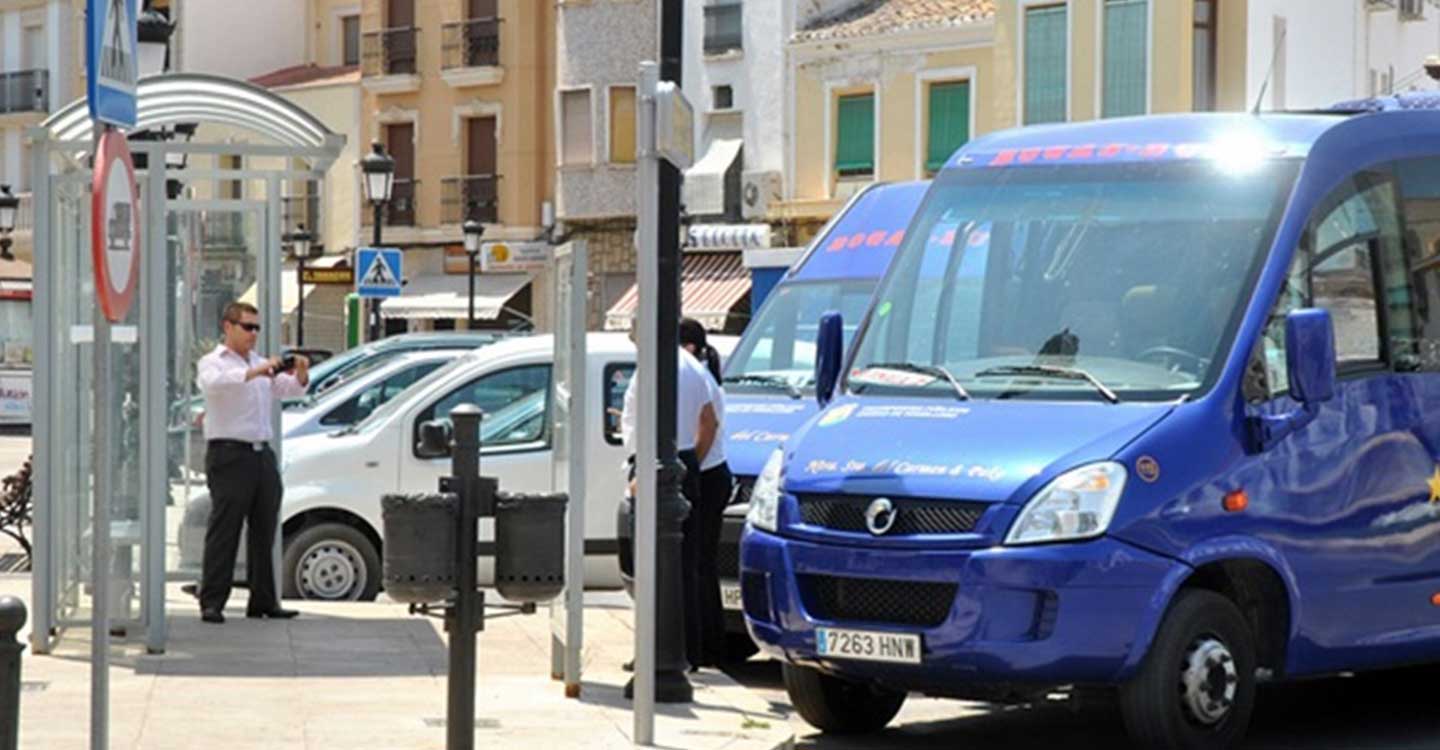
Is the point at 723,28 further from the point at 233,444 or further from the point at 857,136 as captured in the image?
the point at 233,444

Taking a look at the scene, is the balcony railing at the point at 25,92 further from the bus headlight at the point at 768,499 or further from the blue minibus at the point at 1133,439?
the bus headlight at the point at 768,499

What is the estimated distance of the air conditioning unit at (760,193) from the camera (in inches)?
1853

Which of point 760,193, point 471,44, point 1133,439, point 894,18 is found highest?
point 471,44

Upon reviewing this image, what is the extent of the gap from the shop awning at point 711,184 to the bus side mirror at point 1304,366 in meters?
37.2

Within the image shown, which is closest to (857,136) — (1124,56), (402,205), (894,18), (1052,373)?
(894,18)

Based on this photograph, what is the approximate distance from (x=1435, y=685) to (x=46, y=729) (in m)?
6.71

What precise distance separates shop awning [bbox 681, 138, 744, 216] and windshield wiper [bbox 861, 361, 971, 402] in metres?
36.2

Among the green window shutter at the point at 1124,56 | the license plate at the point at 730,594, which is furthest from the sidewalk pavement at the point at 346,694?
the green window shutter at the point at 1124,56

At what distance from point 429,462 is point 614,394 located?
4.29ft

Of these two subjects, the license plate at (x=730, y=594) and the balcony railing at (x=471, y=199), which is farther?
the balcony railing at (x=471, y=199)

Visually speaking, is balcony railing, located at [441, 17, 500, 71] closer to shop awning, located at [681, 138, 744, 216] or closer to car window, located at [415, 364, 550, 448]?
shop awning, located at [681, 138, 744, 216]

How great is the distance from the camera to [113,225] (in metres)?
8.05

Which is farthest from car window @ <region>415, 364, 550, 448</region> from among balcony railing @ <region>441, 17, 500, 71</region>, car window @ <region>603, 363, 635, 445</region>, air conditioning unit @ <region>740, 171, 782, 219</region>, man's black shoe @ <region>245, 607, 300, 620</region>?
balcony railing @ <region>441, 17, 500, 71</region>

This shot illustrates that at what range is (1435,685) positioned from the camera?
13.5 m
